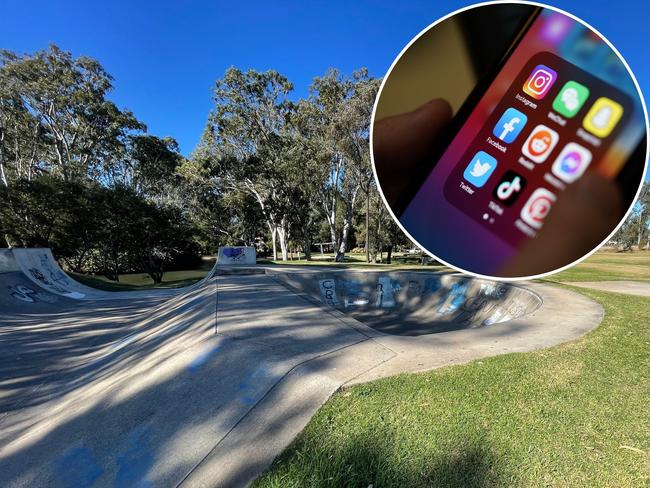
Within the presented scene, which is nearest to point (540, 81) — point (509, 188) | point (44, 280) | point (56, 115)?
point (509, 188)

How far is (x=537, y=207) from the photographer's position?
66.4 inches

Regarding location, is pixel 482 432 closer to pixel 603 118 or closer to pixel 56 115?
pixel 603 118

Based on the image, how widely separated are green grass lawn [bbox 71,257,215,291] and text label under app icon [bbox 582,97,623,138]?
2465cm

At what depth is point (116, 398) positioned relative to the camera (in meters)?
4.11

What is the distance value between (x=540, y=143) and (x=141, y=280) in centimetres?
3950

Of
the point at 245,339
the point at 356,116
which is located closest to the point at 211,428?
the point at 245,339

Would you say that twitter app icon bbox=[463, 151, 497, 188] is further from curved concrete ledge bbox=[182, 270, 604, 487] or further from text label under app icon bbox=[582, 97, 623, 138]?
curved concrete ledge bbox=[182, 270, 604, 487]

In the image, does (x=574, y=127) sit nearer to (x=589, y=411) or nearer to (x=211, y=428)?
(x=589, y=411)

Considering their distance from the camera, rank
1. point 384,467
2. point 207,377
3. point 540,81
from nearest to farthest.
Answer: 1. point 540,81
2. point 384,467
3. point 207,377

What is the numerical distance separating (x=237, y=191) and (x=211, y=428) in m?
35.2

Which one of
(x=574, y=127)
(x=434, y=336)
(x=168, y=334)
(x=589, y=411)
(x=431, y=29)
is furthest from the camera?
(x=168, y=334)

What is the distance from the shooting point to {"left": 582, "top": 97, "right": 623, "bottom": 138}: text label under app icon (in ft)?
5.21

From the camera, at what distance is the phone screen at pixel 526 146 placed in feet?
5.24

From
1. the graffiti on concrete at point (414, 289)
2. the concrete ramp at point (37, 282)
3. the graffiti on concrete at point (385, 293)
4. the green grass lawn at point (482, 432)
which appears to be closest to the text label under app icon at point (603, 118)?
the green grass lawn at point (482, 432)
